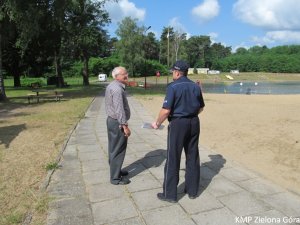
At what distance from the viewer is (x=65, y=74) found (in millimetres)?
76625

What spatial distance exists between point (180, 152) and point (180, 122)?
15.3 inches

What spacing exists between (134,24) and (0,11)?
56386mm

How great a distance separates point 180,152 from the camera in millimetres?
4449

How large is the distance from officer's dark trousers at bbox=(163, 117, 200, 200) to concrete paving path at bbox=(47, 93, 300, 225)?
0.61ft

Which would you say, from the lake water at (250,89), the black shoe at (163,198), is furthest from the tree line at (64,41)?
the black shoe at (163,198)

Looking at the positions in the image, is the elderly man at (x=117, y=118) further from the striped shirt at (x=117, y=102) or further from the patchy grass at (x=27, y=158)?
the patchy grass at (x=27, y=158)

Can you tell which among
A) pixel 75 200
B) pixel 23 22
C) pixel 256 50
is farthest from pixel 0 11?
pixel 256 50

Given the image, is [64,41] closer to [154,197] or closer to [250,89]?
[250,89]

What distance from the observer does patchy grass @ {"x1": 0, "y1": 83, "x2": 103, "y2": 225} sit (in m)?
4.32

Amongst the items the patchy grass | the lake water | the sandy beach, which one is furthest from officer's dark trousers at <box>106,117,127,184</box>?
the lake water

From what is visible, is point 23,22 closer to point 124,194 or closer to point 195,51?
point 124,194

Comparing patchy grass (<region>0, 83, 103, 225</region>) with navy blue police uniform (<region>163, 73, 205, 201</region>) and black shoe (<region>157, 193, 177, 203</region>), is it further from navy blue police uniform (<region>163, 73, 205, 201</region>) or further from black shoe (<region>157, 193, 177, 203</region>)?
navy blue police uniform (<region>163, 73, 205, 201</region>)

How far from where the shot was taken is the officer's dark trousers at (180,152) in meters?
4.39

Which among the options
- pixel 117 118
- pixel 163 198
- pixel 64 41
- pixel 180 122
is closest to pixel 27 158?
pixel 117 118
